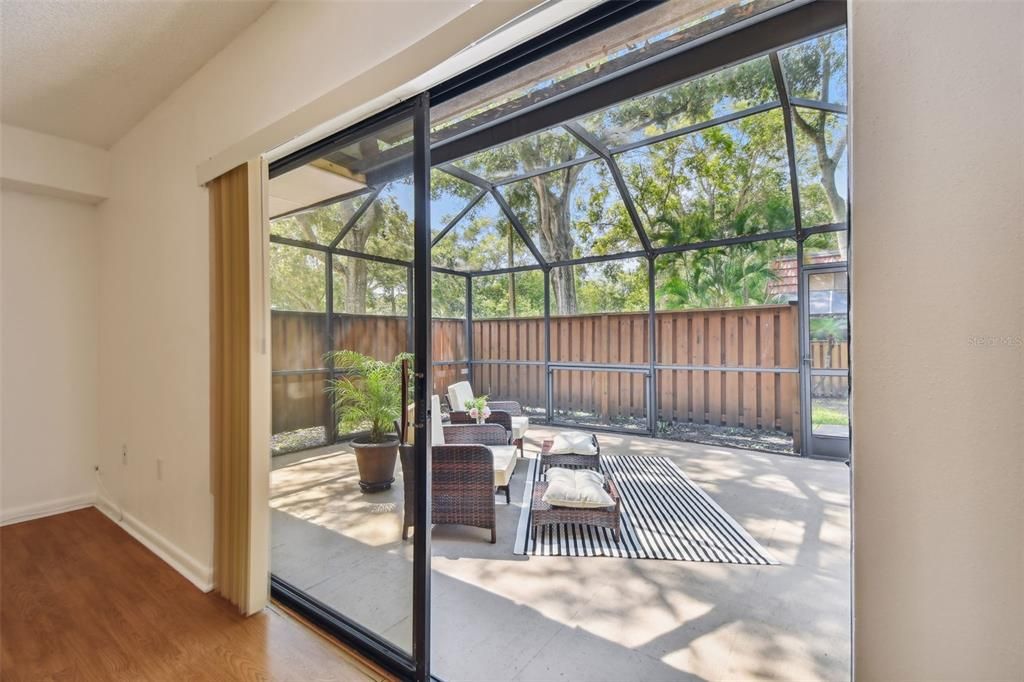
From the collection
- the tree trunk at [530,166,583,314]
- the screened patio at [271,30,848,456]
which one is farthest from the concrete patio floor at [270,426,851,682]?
the tree trunk at [530,166,583,314]

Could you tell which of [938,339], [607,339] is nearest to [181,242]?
[938,339]

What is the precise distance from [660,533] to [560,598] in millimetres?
1034

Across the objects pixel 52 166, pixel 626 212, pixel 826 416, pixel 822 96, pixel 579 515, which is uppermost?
pixel 822 96

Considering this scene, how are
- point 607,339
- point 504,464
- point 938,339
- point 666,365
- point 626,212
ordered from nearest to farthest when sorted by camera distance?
point 938,339 → point 504,464 → point 626,212 → point 666,365 → point 607,339

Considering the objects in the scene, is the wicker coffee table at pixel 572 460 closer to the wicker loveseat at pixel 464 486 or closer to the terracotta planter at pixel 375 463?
the wicker loveseat at pixel 464 486

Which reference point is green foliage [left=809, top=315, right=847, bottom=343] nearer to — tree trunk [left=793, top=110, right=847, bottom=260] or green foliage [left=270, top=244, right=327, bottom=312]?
tree trunk [left=793, top=110, right=847, bottom=260]

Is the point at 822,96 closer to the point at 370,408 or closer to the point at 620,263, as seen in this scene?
the point at 620,263

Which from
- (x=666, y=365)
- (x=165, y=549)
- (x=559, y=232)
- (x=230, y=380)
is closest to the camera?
(x=230, y=380)

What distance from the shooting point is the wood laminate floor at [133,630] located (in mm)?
1646

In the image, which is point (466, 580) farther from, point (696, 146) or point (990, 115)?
point (696, 146)

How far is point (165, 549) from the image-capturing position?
2471 millimetres

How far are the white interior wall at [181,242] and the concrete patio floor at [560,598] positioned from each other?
77 centimetres

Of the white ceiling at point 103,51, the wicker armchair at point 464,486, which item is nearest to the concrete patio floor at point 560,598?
the wicker armchair at point 464,486

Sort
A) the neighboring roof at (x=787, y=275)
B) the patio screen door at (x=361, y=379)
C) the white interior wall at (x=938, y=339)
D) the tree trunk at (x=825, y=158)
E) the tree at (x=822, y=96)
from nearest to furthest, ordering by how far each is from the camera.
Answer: the white interior wall at (x=938, y=339) < the patio screen door at (x=361, y=379) < the tree at (x=822, y=96) < the tree trunk at (x=825, y=158) < the neighboring roof at (x=787, y=275)
